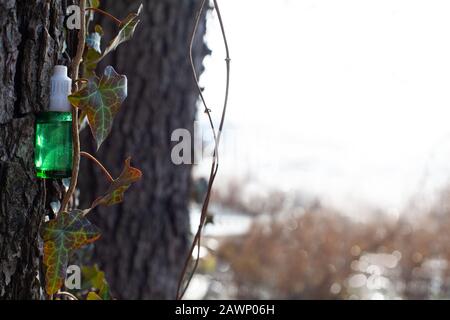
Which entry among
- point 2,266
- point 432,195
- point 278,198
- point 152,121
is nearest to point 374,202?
point 432,195

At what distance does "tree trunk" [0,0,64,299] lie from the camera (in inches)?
33.3

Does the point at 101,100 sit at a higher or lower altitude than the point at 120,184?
higher

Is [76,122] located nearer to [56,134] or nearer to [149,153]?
[56,134]

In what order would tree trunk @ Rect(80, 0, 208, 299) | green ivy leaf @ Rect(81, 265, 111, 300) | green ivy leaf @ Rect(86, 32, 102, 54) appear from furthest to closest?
1. tree trunk @ Rect(80, 0, 208, 299)
2. green ivy leaf @ Rect(81, 265, 111, 300)
3. green ivy leaf @ Rect(86, 32, 102, 54)

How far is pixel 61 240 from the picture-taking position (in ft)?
2.87

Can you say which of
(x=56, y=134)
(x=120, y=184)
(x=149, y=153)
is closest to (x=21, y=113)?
(x=56, y=134)

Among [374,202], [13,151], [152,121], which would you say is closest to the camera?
[13,151]

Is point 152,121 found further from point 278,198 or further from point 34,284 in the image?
point 278,198

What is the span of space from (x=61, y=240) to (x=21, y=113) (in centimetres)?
19

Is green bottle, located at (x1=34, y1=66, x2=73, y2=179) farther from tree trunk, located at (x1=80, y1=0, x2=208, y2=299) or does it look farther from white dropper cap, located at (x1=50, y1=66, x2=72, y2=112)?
tree trunk, located at (x1=80, y1=0, x2=208, y2=299)

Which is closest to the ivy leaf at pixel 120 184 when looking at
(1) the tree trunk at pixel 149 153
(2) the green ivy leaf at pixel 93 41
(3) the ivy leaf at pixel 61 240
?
(3) the ivy leaf at pixel 61 240

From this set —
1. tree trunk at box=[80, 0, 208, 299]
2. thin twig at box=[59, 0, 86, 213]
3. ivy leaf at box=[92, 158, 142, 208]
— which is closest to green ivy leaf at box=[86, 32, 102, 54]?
thin twig at box=[59, 0, 86, 213]
